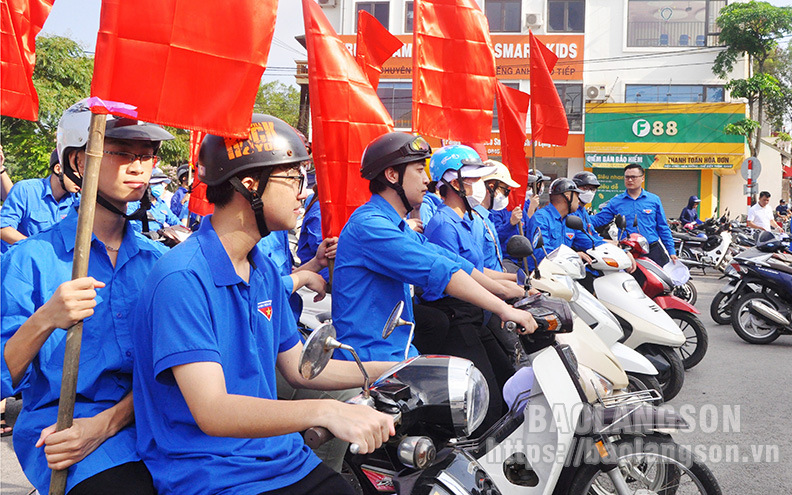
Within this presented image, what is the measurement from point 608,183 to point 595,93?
12.1 ft

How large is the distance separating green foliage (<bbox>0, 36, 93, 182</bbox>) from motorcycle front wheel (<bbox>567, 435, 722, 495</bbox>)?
53.4ft

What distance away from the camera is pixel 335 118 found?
4.46 meters

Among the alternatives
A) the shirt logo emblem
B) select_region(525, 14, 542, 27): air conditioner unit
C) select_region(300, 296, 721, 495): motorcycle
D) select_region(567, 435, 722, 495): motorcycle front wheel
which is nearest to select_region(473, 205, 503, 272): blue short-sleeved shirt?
select_region(300, 296, 721, 495): motorcycle

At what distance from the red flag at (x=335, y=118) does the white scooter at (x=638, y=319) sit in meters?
2.44

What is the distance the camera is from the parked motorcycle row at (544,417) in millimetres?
2080

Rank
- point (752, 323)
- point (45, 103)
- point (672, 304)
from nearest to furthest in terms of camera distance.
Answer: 1. point (672, 304)
2. point (752, 323)
3. point (45, 103)

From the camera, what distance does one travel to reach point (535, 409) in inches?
133

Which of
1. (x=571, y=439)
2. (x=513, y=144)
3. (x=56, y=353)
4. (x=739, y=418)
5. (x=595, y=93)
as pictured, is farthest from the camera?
(x=595, y=93)

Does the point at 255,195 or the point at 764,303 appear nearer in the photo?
the point at 255,195

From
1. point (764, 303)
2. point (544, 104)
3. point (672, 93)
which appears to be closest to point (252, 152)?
point (544, 104)

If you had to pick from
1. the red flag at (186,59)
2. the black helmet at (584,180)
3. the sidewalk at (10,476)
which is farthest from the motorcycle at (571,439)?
the black helmet at (584,180)

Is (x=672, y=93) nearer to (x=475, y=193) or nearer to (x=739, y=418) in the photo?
(x=739, y=418)

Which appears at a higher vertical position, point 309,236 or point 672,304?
point 309,236

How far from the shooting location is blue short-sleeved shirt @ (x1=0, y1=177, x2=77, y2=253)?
5965 millimetres
